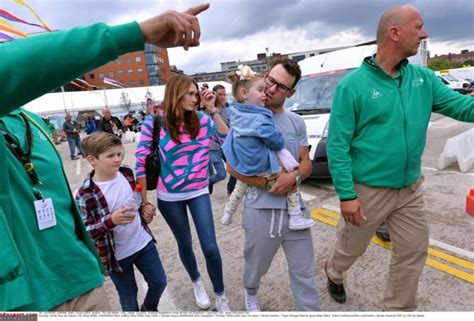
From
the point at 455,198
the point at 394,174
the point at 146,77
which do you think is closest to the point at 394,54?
the point at 394,174

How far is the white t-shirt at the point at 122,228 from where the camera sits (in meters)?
2.09

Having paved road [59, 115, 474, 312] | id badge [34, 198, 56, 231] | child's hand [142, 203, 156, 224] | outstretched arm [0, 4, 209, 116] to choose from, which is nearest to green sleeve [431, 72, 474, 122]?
paved road [59, 115, 474, 312]

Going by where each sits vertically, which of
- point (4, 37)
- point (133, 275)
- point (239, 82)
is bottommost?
point (133, 275)

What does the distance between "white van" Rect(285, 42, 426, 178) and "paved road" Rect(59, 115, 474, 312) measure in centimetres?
75

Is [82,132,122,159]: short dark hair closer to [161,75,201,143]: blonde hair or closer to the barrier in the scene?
[161,75,201,143]: blonde hair

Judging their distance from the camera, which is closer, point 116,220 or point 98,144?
point 116,220

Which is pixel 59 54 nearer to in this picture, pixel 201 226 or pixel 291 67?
pixel 291 67

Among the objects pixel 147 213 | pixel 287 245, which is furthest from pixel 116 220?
pixel 287 245

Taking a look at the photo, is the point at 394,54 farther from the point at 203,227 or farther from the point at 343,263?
the point at 203,227

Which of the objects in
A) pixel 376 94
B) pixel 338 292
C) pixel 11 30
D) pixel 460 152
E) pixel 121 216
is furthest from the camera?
pixel 460 152

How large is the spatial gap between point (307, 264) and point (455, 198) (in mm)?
3519

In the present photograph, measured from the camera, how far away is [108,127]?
10.1m

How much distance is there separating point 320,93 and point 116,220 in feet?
17.3

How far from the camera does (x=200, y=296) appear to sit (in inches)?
109
